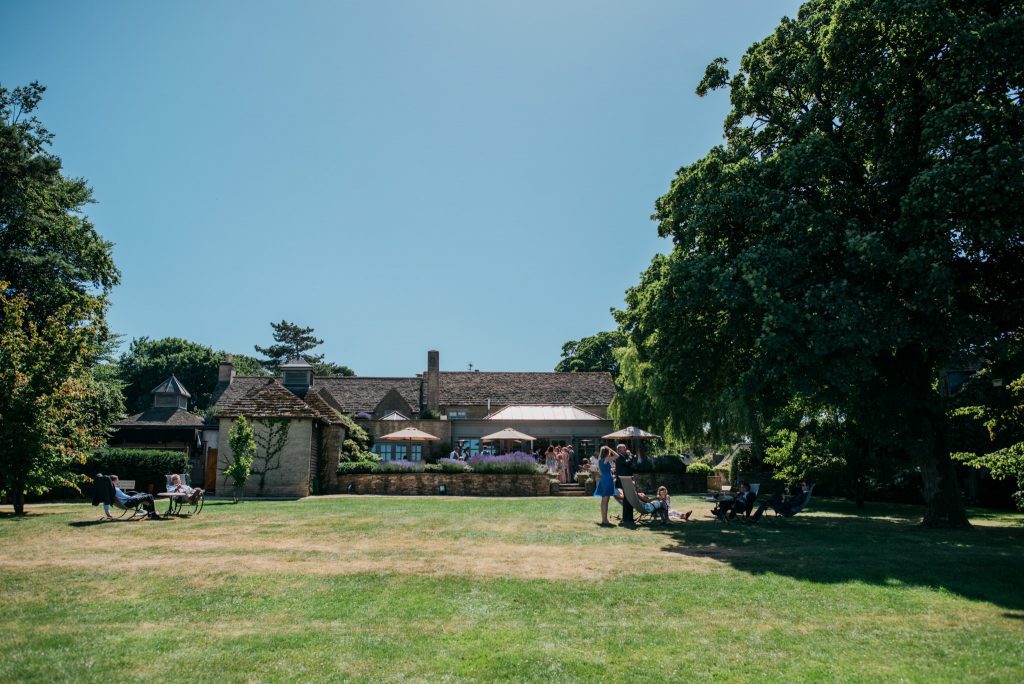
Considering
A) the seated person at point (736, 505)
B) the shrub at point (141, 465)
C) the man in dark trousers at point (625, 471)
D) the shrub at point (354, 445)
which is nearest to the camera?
the man in dark trousers at point (625, 471)

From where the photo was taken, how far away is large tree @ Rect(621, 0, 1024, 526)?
1230 centimetres

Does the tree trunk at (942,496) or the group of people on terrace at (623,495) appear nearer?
→ the group of people on terrace at (623,495)

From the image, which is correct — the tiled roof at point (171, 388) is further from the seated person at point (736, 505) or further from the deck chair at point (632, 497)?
the seated person at point (736, 505)

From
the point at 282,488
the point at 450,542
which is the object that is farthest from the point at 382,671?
the point at 282,488

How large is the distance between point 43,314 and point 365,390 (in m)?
20.3

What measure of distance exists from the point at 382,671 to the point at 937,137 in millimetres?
13577

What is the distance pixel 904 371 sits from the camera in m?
15.8

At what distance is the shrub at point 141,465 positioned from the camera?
23484 millimetres

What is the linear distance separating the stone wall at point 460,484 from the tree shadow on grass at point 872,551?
985 centimetres

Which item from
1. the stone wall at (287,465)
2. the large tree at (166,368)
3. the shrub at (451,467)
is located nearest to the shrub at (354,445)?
the stone wall at (287,465)

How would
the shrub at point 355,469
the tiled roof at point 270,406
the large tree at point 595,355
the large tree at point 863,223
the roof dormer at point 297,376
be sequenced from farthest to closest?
the large tree at point 595,355
the roof dormer at point 297,376
the shrub at point 355,469
the tiled roof at point 270,406
the large tree at point 863,223

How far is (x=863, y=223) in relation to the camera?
48.8 ft

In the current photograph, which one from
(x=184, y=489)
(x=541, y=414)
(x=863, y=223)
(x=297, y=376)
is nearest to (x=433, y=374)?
(x=541, y=414)

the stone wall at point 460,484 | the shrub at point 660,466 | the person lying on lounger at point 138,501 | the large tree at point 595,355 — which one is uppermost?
the large tree at point 595,355
